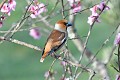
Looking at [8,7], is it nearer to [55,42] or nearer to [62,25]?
[55,42]

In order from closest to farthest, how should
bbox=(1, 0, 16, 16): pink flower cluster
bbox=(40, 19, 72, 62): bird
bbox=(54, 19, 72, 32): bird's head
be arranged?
bbox=(1, 0, 16, 16): pink flower cluster → bbox=(40, 19, 72, 62): bird → bbox=(54, 19, 72, 32): bird's head

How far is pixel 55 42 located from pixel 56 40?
0.03 m

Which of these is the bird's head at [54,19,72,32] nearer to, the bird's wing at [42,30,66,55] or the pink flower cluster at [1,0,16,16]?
the bird's wing at [42,30,66,55]

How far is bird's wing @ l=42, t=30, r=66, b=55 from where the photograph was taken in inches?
146

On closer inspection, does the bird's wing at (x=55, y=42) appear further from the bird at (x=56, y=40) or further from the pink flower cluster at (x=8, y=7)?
the pink flower cluster at (x=8, y=7)

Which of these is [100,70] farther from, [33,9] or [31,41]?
[31,41]

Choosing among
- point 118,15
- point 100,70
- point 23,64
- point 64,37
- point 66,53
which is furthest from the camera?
point 23,64

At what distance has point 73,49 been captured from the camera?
37.2ft

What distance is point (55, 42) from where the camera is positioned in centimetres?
380

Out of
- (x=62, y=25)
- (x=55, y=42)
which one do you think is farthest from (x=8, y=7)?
(x=62, y=25)

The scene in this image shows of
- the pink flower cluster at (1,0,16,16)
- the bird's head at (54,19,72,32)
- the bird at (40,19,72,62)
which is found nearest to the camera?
the pink flower cluster at (1,0,16,16)

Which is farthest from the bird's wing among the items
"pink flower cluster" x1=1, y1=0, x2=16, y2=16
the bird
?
"pink flower cluster" x1=1, y1=0, x2=16, y2=16

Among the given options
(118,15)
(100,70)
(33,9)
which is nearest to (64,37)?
(33,9)

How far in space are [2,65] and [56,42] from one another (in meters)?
7.24
